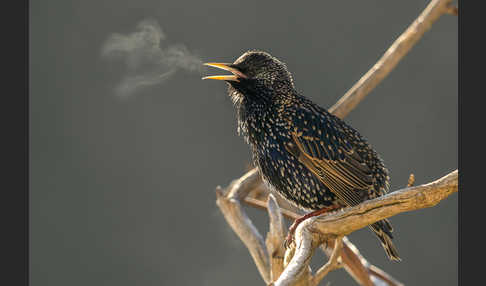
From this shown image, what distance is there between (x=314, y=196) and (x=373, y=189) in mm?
249

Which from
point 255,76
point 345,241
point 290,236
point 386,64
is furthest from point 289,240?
point 386,64

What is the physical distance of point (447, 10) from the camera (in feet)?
10.6

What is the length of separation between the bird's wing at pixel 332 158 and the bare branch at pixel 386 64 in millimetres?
629

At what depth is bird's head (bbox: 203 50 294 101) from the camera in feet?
8.07

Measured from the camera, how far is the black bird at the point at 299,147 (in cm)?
234

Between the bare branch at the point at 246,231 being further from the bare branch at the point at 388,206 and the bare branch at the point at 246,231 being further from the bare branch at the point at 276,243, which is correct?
the bare branch at the point at 388,206

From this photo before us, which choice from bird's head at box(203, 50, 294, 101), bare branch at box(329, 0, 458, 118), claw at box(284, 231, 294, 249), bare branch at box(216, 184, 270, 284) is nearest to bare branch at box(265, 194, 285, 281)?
claw at box(284, 231, 294, 249)

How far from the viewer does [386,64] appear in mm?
3066

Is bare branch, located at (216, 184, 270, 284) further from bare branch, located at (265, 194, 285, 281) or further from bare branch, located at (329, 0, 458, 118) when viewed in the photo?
bare branch, located at (329, 0, 458, 118)

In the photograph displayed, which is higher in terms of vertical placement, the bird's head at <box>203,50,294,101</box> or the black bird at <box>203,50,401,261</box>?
the bird's head at <box>203,50,294,101</box>

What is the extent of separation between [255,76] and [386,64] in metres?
0.94

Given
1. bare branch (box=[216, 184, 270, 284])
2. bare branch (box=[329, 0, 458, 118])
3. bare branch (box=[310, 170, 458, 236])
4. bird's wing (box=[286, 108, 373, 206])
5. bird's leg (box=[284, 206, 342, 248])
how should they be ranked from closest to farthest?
1. bare branch (box=[310, 170, 458, 236])
2. bird's wing (box=[286, 108, 373, 206])
3. bird's leg (box=[284, 206, 342, 248])
4. bare branch (box=[216, 184, 270, 284])
5. bare branch (box=[329, 0, 458, 118])

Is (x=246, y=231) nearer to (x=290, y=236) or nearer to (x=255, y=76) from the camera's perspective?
(x=290, y=236)

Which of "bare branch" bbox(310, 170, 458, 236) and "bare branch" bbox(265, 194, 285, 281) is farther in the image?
"bare branch" bbox(265, 194, 285, 281)
